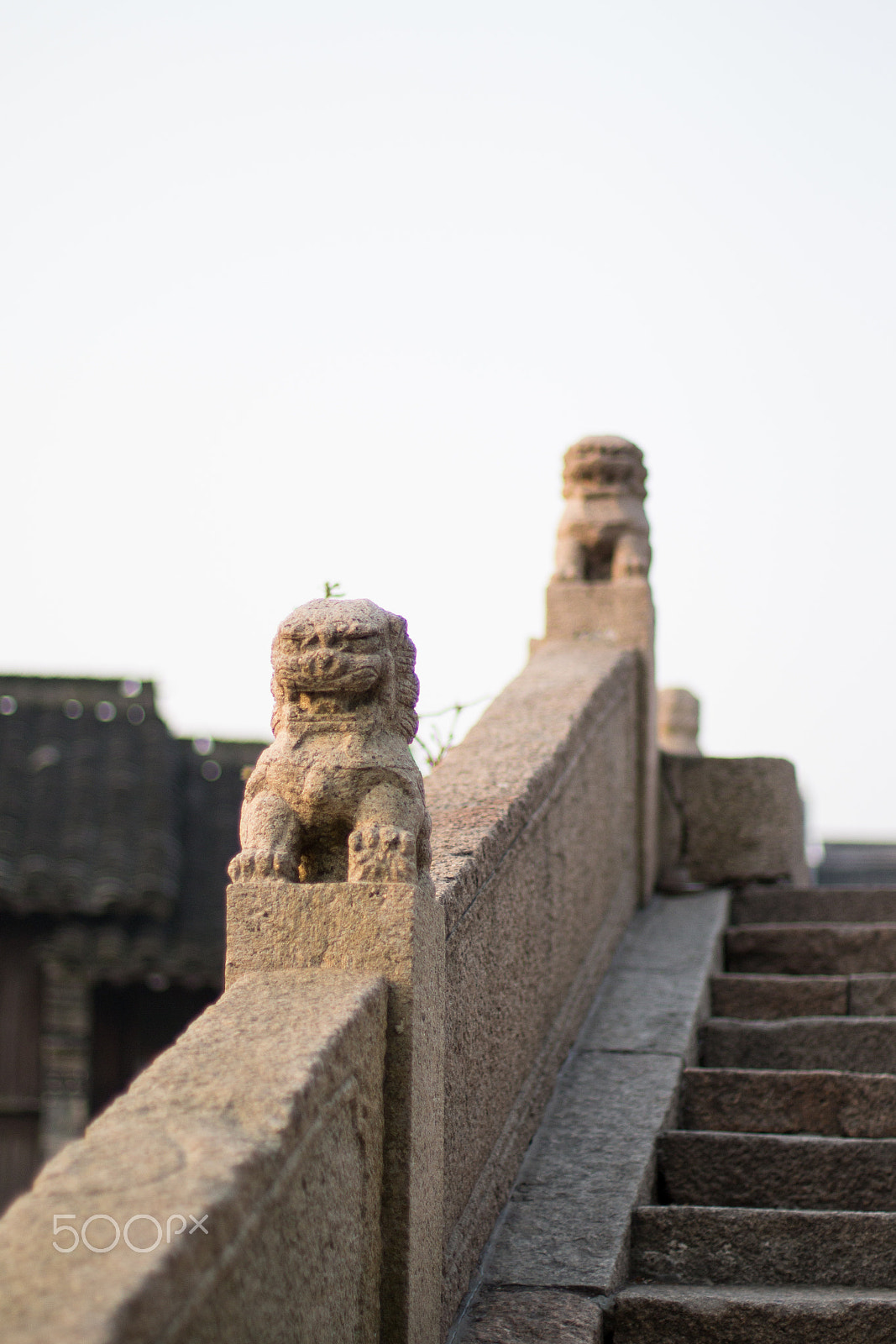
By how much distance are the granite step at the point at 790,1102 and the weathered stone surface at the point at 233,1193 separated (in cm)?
177

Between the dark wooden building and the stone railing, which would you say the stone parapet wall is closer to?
the stone railing

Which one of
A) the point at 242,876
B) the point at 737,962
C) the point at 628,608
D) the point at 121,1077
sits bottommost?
the point at 121,1077

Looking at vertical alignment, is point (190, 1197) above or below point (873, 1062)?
above

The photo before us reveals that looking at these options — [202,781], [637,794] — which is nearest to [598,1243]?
[637,794]

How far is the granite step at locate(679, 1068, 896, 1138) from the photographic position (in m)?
3.87

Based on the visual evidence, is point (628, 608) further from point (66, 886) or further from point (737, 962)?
point (66, 886)

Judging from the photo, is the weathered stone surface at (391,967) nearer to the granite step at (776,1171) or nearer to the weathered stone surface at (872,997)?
the granite step at (776,1171)

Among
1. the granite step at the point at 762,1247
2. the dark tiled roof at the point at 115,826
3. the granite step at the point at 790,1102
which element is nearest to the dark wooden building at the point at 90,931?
the dark tiled roof at the point at 115,826

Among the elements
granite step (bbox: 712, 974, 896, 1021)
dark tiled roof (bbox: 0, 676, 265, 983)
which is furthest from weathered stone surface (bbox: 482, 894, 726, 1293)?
dark tiled roof (bbox: 0, 676, 265, 983)

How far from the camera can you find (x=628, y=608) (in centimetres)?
599

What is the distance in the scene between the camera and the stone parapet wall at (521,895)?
306 centimetres

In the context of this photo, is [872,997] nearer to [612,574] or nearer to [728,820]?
[728,820]

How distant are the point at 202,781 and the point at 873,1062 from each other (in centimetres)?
794

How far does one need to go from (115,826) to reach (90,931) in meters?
1.13
